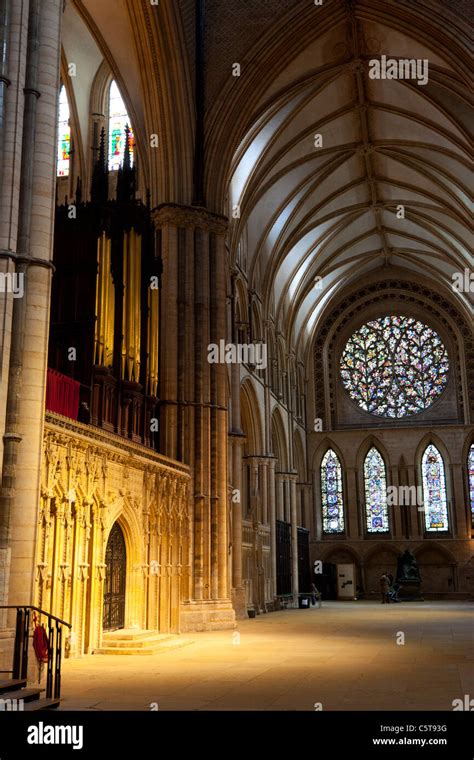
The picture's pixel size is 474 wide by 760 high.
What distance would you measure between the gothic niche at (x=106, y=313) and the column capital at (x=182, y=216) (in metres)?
2.02

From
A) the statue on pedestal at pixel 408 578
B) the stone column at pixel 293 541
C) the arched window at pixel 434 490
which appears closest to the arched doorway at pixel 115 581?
the stone column at pixel 293 541

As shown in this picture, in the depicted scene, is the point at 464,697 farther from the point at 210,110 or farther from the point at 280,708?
the point at 210,110

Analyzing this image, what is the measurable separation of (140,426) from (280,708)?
10520mm

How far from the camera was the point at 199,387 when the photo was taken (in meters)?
18.7

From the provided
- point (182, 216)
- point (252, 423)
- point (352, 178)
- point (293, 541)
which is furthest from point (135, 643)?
point (352, 178)

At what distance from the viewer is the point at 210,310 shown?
19.6 metres

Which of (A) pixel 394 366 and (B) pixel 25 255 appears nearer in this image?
(B) pixel 25 255

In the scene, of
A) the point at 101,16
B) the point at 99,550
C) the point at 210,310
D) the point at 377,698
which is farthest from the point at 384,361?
the point at 377,698

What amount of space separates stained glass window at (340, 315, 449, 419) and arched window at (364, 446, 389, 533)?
2.24 m

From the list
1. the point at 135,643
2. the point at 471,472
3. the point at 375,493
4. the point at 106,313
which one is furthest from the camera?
the point at 375,493

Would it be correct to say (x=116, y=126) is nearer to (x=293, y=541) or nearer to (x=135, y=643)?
(x=135, y=643)

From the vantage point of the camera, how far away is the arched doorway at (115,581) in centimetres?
1386

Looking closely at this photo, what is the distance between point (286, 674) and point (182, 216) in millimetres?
12858

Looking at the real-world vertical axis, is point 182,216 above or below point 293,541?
above
